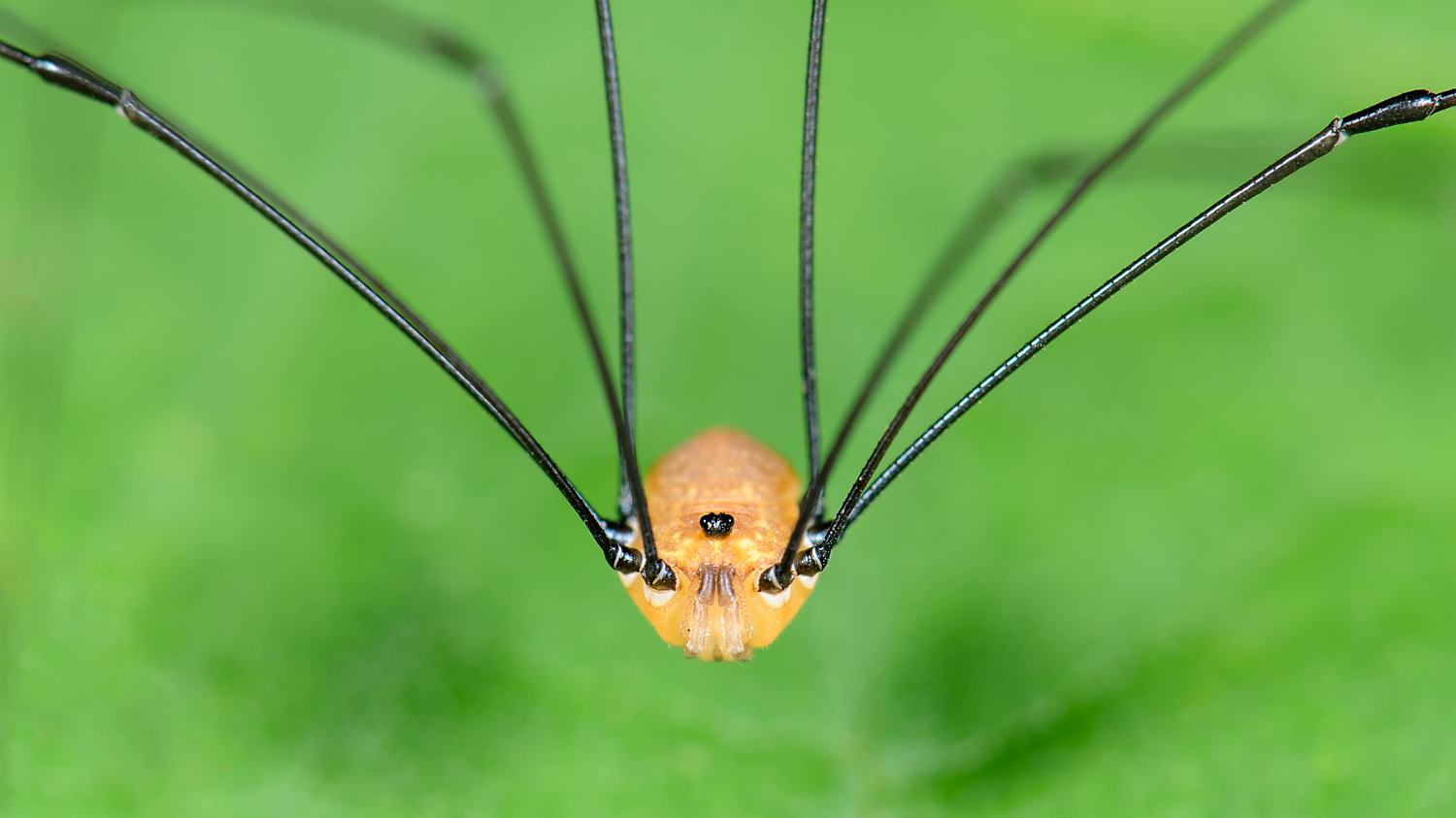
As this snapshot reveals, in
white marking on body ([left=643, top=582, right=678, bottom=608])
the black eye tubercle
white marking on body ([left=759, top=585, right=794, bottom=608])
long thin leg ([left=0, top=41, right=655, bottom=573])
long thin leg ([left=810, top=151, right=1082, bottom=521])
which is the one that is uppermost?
long thin leg ([left=810, top=151, right=1082, bottom=521])

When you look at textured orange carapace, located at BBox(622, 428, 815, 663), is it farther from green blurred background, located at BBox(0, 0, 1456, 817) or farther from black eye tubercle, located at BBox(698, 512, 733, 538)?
green blurred background, located at BBox(0, 0, 1456, 817)

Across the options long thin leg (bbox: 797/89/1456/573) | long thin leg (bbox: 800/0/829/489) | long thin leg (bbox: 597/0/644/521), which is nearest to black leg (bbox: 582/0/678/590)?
long thin leg (bbox: 597/0/644/521)

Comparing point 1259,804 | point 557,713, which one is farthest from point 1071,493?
point 557,713

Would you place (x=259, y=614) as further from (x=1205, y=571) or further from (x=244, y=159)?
(x=1205, y=571)

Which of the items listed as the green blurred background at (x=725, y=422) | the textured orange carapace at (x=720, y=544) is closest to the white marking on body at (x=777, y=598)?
the textured orange carapace at (x=720, y=544)

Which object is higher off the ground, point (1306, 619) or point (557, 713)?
point (1306, 619)

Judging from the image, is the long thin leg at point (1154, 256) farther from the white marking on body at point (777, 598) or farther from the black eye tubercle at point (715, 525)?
the black eye tubercle at point (715, 525)

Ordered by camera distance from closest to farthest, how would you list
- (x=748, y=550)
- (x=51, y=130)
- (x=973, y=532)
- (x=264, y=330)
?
(x=748, y=550) < (x=973, y=532) < (x=264, y=330) < (x=51, y=130)
